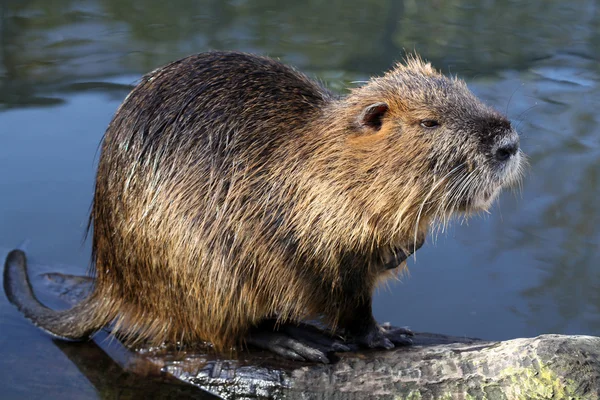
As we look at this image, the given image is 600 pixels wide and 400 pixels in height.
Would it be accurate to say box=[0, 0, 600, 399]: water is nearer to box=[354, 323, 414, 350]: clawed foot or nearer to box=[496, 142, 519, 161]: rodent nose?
box=[354, 323, 414, 350]: clawed foot

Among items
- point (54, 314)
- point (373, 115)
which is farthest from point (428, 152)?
point (54, 314)

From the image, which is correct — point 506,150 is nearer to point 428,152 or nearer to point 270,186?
point 428,152

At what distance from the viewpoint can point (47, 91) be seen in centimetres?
555

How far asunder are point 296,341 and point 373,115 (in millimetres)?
867

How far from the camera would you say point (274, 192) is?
302cm

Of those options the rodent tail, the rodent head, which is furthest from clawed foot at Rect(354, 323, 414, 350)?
the rodent tail

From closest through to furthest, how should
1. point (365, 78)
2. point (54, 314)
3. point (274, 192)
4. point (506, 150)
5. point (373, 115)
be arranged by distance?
point (506, 150), point (373, 115), point (274, 192), point (54, 314), point (365, 78)

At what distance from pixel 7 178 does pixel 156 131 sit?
182 centimetres

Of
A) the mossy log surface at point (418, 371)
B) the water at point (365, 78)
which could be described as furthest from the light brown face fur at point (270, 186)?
the water at point (365, 78)

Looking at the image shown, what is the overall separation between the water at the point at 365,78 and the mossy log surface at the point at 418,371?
45 cm

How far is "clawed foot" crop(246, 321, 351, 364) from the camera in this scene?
3.00 m

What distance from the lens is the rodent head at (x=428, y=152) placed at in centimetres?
274

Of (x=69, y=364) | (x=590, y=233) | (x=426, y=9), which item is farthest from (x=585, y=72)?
(x=69, y=364)

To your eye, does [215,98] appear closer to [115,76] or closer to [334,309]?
[334,309]
